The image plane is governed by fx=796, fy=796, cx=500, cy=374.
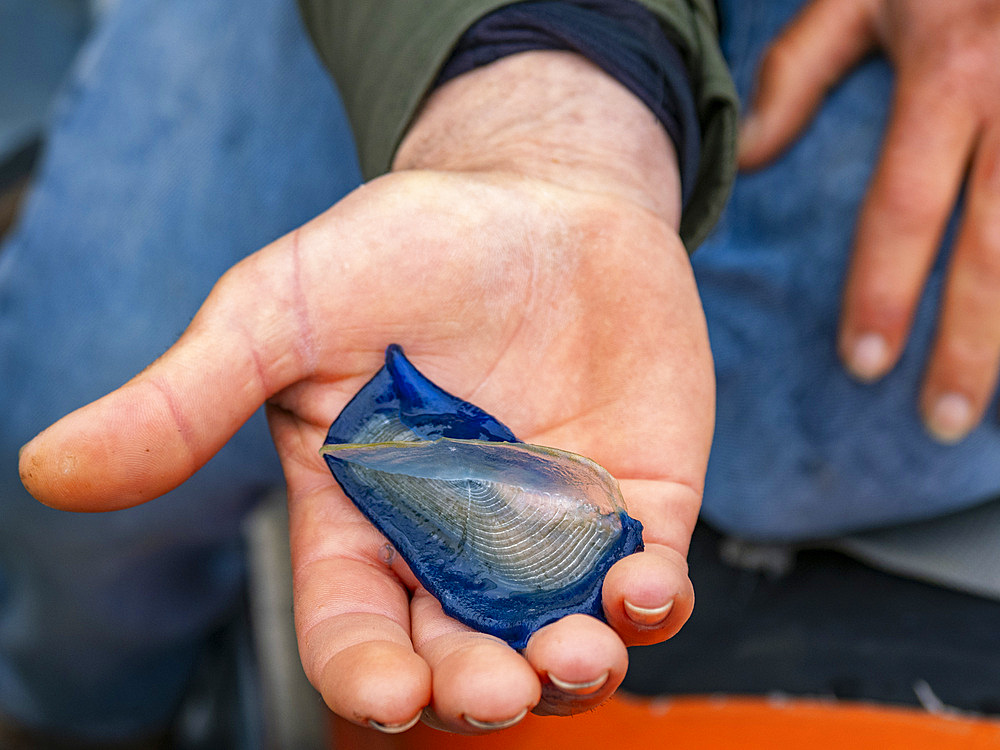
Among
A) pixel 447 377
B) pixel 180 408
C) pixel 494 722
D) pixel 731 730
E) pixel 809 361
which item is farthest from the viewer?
pixel 809 361

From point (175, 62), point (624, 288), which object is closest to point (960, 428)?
point (624, 288)

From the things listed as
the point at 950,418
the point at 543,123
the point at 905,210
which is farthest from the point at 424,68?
the point at 950,418

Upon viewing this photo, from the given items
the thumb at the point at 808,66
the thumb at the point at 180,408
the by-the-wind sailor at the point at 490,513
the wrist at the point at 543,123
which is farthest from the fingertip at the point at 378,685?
the thumb at the point at 808,66

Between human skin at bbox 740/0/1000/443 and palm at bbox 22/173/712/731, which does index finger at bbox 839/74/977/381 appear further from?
palm at bbox 22/173/712/731

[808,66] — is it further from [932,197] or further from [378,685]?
[378,685]

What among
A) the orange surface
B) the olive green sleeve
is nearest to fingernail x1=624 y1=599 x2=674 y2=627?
the orange surface

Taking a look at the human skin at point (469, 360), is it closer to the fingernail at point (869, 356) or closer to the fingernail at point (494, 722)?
the fingernail at point (494, 722)
